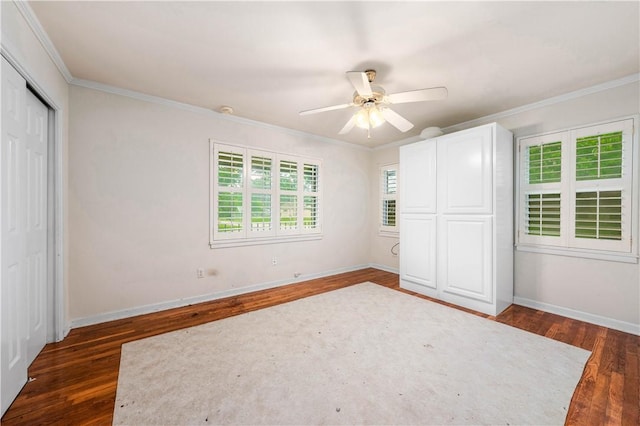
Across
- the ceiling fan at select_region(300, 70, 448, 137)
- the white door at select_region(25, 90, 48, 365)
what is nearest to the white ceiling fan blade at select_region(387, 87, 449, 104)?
the ceiling fan at select_region(300, 70, 448, 137)

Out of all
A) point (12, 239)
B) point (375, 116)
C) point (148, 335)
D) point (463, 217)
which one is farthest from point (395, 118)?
point (148, 335)

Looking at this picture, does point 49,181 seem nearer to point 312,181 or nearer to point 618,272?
point 312,181

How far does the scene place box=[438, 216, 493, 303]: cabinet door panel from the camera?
3086mm

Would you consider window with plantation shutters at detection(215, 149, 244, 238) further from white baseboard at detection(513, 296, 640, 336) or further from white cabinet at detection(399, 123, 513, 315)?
white baseboard at detection(513, 296, 640, 336)

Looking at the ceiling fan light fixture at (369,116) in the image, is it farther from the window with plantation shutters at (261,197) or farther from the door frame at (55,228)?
the door frame at (55,228)

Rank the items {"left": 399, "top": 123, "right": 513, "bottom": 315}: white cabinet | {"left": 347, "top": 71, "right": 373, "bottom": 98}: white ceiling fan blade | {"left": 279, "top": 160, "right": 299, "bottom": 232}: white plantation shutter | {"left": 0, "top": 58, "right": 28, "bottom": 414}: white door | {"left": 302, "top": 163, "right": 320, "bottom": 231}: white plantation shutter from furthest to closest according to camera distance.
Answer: {"left": 302, "top": 163, "right": 320, "bottom": 231}: white plantation shutter < {"left": 279, "top": 160, "right": 299, "bottom": 232}: white plantation shutter < {"left": 399, "top": 123, "right": 513, "bottom": 315}: white cabinet < {"left": 347, "top": 71, "right": 373, "bottom": 98}: white ceiling fan blade < {"left": 0, "top": 58, "right": 28, "bottom": 414}: white door

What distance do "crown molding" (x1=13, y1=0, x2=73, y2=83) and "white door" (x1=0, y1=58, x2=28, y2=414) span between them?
405 millimetres

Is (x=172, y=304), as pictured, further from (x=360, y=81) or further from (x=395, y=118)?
(x=395, y=118)

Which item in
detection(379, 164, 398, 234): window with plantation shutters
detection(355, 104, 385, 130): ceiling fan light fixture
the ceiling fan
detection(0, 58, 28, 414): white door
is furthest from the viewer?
detection(379, 164, 398, 234): window with plantation shutters

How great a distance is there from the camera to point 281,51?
2.20 metres

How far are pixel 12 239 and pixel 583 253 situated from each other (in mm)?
5132

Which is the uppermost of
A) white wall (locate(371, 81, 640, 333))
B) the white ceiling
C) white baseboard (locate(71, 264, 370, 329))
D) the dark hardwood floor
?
the white ceiling

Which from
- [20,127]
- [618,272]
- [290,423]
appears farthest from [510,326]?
[20,127]

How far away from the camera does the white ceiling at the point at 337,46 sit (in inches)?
69.1
